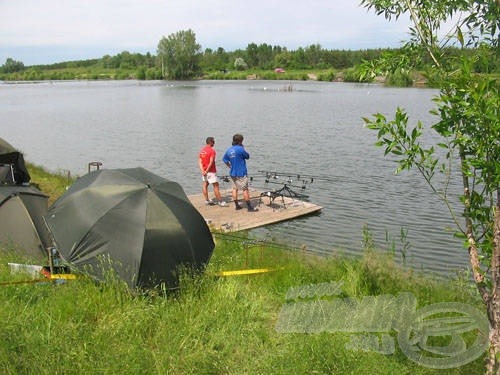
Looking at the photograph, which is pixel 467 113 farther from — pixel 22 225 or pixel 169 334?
pixel 22 225

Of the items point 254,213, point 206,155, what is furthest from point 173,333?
point 206,155

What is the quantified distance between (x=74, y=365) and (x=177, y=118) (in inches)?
1768

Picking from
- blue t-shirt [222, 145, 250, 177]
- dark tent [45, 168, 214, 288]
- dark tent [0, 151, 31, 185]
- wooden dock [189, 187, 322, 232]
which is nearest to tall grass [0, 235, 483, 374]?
dark tent [45, 168, 214, 288]

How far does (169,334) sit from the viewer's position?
18.6 ft

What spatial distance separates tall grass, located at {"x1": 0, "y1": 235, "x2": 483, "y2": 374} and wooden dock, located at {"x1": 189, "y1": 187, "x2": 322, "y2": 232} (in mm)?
6255

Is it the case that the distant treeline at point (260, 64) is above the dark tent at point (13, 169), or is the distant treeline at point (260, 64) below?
above

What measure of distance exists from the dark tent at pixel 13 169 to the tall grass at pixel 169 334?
7.01m

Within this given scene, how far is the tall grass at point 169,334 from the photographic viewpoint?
16.7ft

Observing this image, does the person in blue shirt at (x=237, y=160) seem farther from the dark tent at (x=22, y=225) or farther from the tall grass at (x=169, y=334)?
the tall grass at (x=169, y=334)

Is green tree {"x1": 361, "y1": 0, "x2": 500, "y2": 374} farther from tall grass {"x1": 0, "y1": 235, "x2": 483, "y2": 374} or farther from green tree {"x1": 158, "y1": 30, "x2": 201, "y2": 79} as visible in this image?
green tree {"x1": 158, "y1": 30, "x2": 201, "y2": 79}

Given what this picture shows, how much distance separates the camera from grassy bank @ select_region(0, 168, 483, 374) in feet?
16.7

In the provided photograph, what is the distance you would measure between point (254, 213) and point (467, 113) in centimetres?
1072

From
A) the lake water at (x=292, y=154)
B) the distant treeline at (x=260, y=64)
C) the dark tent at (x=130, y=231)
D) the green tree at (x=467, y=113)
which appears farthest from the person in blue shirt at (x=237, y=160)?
the distant treeline at (x=260, y=64)

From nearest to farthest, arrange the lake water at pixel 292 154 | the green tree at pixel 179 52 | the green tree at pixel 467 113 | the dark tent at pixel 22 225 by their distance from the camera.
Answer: the green tree at pixel 467 113 < the dark tent at pixel 22 225 < the lake water at pixel 292 154 < the green tree at pixel 179 52
